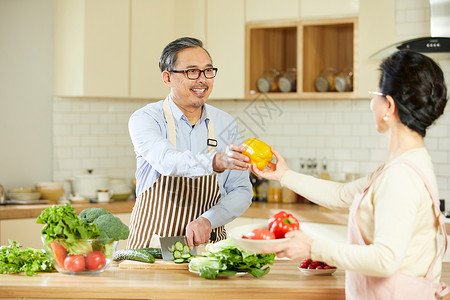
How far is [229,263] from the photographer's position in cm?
251

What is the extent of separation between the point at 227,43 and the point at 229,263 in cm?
327

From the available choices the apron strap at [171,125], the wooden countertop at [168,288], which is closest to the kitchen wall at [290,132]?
the apron strap at [171,125]

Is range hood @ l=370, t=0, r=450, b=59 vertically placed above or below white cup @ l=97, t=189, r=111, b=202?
above

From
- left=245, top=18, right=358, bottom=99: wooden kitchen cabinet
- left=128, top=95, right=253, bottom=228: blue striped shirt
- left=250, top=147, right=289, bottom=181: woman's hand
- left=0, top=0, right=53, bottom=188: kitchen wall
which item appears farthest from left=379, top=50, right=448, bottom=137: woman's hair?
left=0, top=0, right=53, bottom=188: kitchen wall

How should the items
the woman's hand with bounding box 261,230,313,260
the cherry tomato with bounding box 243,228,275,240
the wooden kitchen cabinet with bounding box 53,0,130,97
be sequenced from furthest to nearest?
the wooden kitchen cabinet with bounding box 53,0,130,97 < the cherry tomato with bounding box 243,228,275,240 < the woman's hand with bounding box 261,230,313,260

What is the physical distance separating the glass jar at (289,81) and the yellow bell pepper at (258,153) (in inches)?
113

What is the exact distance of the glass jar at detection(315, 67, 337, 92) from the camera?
5242mm

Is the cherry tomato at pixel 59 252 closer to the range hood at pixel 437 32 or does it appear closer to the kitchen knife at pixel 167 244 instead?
the kitchen knife at pixel 167 244

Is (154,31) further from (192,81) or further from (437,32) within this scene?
(192,81)

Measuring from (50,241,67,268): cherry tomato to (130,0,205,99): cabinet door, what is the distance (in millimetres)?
3063

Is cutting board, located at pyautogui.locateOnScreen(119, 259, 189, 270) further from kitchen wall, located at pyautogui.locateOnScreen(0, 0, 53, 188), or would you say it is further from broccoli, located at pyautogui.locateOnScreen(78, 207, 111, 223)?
kitchen wall, located at pyautogui.locateOnScreen(0, 0, 53, 188)

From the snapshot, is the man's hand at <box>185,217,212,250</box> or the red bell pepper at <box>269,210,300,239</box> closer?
Answer: the red bell pepper at <box>269,210,300,239</box>

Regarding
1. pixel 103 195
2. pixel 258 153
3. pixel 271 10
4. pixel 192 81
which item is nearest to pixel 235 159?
pixel 258 153

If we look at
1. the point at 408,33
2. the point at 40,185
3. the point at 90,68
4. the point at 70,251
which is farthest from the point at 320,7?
the point at 70,251
